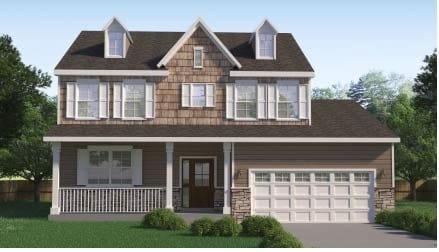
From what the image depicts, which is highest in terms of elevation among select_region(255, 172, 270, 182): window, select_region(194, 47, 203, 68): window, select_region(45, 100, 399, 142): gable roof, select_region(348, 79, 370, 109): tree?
select_region(348, 79, 370, 109): tree

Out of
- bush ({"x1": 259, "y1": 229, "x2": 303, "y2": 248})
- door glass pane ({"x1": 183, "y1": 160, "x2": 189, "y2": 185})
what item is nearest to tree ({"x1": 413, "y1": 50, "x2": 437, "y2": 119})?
door glass pane ({"x1": 183, "y1": 160, "x2": 189, "y2": 185})

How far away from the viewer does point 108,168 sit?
1026 inches

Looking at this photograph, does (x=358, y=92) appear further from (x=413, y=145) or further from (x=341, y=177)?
(x=341, y=177)

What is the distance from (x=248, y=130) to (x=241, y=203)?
3057 mm

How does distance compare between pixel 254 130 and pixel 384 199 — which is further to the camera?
pixel 254 130

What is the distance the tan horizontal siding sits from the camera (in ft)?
82.7

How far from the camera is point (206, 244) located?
17297mm

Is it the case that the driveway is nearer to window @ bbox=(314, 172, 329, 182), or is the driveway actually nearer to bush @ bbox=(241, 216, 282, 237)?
bush @ bbox=(241, 216, 282, 237)

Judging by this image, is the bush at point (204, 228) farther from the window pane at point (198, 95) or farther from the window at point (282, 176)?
the window pane at point (198, 95)

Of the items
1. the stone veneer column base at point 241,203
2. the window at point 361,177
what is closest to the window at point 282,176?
the stone veneer column base at point 241,203

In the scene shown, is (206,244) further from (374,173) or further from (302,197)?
(374,173)

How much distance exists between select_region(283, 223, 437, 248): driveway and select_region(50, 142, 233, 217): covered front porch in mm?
3929

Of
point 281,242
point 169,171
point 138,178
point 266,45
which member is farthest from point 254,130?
point 281,242

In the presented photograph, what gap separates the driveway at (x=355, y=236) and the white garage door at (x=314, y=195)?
2.92 feet
